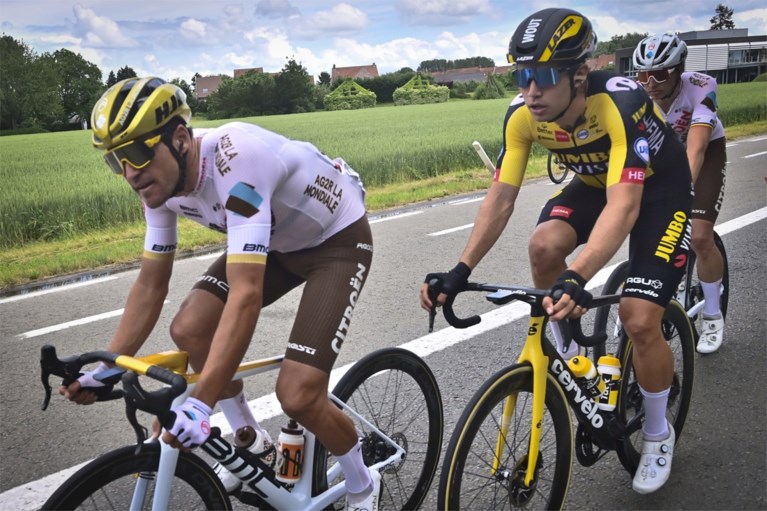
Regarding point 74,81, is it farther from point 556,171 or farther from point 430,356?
point 430,356

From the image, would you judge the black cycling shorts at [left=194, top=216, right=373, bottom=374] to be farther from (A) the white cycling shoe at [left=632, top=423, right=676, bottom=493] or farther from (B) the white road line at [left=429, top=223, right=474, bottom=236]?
(B) the white road line at [left=429, top=223, right=474, bottom=236]

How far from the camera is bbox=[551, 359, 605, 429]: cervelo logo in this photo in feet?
10.1

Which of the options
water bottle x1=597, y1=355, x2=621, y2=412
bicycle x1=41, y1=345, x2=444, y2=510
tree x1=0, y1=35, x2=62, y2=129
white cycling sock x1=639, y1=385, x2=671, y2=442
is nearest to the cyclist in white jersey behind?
bicycle x1=41, y1=345, x2=444, y2=510

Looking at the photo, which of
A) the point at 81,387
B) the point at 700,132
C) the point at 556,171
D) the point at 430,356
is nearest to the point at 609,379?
the point at 430,356

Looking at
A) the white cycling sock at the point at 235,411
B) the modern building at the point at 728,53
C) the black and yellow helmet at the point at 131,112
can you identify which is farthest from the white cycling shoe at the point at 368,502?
the modern building at the point at 728,53

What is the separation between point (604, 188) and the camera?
3.90 metres

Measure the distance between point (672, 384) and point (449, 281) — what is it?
1.65 meters

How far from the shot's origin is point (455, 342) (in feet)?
18.5

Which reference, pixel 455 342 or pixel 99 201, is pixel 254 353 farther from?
pixel 99 201

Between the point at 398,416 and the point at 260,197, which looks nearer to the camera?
the point at 260,197

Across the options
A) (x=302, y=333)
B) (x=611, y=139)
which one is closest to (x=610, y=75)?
(x=611, y=139)

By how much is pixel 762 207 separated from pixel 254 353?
769 centimetres

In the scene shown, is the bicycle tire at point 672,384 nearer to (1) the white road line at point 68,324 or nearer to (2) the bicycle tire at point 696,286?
(2) the bicycle tire at point 696,286

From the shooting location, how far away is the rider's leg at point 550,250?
12.5ft
